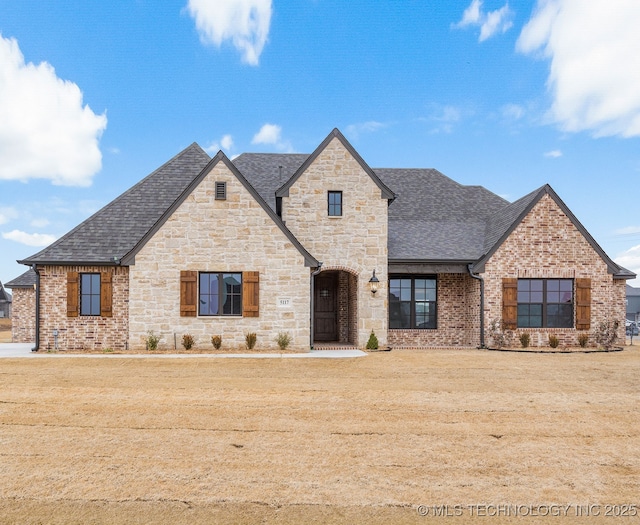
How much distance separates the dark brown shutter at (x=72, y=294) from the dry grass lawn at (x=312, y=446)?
4695 mm

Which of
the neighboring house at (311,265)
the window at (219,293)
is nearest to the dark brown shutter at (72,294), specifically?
the neighboring house at (311,265)

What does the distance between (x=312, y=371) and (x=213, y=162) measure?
7.94 m

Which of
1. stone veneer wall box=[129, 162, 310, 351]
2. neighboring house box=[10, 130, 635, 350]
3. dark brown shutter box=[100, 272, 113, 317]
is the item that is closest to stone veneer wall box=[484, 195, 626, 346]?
neighboring house box=[10, 130, 635, 350]

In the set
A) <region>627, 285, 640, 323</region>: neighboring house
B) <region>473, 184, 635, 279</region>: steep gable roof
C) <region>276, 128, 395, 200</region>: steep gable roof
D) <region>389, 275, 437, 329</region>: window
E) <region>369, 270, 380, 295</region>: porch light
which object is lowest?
<region>627, 285, 640, 323</region>: neighboring house

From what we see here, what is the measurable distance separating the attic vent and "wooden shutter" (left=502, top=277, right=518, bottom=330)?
1084 centimetres

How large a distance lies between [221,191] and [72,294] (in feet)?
20.3

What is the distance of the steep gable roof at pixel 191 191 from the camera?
51.5ft

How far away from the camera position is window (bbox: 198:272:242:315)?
635 inches

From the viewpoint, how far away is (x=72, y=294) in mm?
16172

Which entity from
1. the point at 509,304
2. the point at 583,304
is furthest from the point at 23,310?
the point at 583,304

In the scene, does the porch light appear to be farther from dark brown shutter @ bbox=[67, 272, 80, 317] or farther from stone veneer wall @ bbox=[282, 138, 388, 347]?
dark brown shutter @ bbox=[67, 272, 80, 317]

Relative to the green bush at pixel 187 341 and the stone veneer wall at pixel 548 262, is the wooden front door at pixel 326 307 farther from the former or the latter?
the stone veneer wall at pixel 548 262

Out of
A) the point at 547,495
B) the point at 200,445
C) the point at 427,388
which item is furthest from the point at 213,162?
the point at 547,495

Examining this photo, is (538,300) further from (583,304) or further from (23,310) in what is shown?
(23,310)
